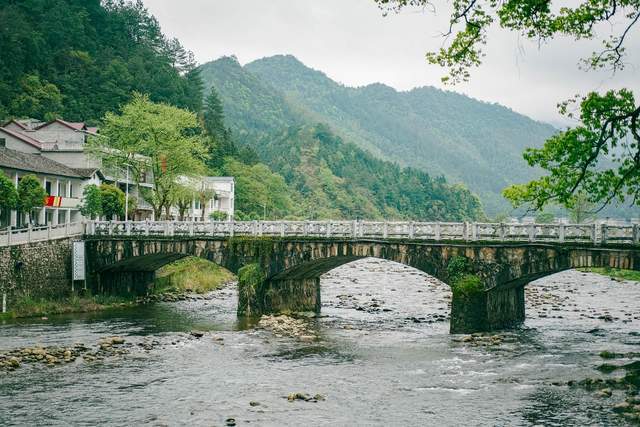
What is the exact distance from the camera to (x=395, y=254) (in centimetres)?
4494

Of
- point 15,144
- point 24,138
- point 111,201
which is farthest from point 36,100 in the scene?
Result: point 111,201

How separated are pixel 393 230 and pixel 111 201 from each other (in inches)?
1460

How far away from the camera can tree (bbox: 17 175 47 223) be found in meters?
57.7

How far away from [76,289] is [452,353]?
34601mm

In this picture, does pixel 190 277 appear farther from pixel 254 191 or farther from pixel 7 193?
pixel 254 191

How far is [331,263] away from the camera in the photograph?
52719mm

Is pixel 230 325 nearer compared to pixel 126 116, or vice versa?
pixel 230 325

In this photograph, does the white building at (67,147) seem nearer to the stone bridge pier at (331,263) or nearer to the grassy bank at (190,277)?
the grassy bank at (190,277)

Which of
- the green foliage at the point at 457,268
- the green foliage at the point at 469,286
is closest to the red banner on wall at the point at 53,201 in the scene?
the green foliage at the point at 457,268

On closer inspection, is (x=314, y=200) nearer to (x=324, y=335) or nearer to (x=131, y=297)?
(x=131, y=297)

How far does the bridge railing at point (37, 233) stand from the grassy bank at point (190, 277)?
10.4m

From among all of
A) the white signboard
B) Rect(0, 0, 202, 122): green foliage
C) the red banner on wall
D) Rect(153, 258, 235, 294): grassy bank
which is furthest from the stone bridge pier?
Rect(0, 0, 202, 122): green foliage

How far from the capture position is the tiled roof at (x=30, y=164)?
201ft

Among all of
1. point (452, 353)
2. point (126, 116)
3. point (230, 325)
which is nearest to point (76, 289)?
point (230, 325)
